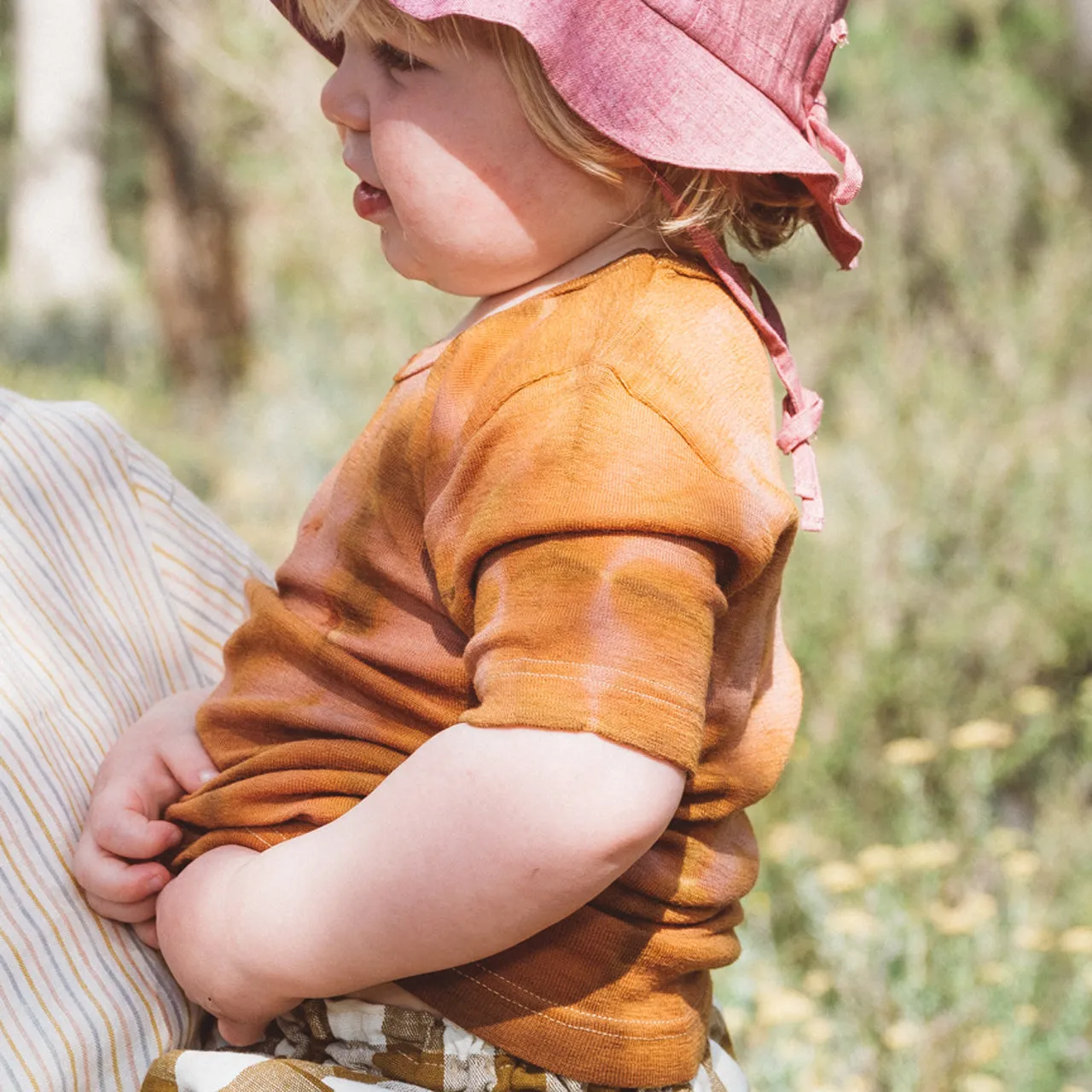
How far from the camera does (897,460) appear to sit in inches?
166

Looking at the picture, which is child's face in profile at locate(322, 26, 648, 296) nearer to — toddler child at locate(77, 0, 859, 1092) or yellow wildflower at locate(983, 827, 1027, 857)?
toddler child at locate(77, 0, 859, 1092)

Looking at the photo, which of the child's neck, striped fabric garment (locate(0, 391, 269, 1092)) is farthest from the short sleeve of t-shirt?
striped fabric garment (locate(0, 391, 269, 1092))

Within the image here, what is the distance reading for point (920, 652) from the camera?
378cm

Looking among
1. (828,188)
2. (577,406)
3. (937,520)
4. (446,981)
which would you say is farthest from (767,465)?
(937,520)

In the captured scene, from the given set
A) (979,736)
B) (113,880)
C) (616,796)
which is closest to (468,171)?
(616,796)

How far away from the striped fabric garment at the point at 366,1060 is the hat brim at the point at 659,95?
73 centimetres

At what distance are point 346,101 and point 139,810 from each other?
25.2 inches

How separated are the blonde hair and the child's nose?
0.13 ft

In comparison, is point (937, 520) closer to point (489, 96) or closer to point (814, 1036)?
point (814, 1036)

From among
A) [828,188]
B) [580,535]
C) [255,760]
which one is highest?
[828,188]

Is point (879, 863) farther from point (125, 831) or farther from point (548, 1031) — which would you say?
point (125, 831)

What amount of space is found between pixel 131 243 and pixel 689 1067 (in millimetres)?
21338

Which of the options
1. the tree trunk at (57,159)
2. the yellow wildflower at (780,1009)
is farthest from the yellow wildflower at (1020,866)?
the tree trunk at (57,159)

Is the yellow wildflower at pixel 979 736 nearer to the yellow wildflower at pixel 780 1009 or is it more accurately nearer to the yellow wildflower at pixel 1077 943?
the yellow wildflower at pixel 1077 943
